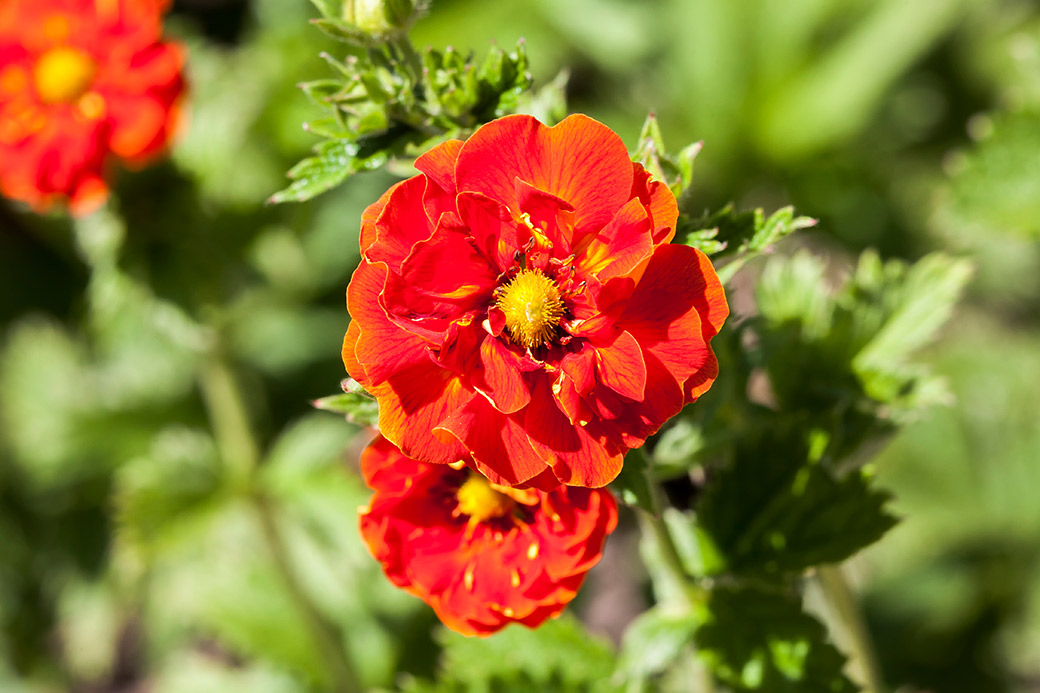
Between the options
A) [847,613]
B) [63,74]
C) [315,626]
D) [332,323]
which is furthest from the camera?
[332,323]

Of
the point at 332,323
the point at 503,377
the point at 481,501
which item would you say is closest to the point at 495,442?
the point at 503,377

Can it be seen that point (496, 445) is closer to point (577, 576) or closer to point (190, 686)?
point (577, 576)

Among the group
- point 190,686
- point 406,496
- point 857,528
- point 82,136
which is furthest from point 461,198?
point 190,686

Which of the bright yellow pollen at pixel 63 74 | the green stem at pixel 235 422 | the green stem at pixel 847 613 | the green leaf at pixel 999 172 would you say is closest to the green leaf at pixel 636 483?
the green stem at pixel 847 613

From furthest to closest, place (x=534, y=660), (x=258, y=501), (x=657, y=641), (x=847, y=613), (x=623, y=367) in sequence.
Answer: (x=258, y=501) < (x=534, y=660) < (x=847, y=613) < (x=657, y=641) < (x=623, y=367)

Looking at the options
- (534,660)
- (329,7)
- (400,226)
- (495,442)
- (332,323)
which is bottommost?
(332,323)

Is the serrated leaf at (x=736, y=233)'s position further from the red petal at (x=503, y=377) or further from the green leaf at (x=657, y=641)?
the green leaf at (x=657, y=641)

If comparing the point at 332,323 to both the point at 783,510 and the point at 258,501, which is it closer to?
the point at 258,501
